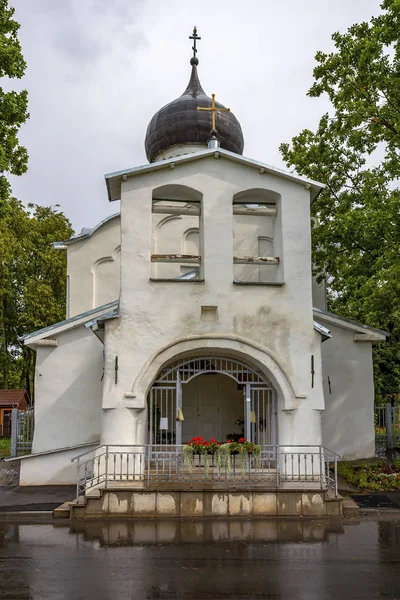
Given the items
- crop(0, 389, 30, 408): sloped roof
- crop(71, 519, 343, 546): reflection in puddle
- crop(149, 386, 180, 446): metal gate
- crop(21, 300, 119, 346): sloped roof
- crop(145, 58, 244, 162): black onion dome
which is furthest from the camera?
crop(0, 389, 30, 408): sloped roof

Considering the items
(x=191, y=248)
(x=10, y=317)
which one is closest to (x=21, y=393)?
(x=10, y=317)

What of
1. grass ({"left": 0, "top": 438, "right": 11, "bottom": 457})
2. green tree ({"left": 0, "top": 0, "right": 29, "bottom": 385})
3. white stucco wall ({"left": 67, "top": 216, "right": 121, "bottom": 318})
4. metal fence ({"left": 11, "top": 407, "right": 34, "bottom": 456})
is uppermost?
green tree ({"left": 0, "top": 0, "right": 29, "bottom": 385})

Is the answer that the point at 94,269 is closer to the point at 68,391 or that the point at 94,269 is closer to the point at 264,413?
the point at 68,391

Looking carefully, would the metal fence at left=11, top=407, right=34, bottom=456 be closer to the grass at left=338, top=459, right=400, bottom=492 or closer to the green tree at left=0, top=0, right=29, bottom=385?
the green tree at left=0, top=0, right=29, bottom=385

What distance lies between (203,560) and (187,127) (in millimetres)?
17331

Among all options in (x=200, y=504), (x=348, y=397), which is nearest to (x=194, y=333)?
(x=200, y=504)

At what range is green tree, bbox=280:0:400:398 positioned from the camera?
46.9 feet

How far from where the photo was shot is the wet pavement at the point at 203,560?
675cm

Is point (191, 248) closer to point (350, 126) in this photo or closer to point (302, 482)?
point (350, 126)

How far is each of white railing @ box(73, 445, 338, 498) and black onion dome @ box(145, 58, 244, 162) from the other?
1364 centimetres

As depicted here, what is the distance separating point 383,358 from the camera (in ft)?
95.2

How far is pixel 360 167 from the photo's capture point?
1836 cm

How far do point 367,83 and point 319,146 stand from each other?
3224mm

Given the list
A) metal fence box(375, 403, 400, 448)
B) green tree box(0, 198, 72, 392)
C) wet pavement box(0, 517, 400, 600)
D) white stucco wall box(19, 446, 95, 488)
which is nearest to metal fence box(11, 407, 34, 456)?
white stucco wall box(19, 446, 95, 488)
